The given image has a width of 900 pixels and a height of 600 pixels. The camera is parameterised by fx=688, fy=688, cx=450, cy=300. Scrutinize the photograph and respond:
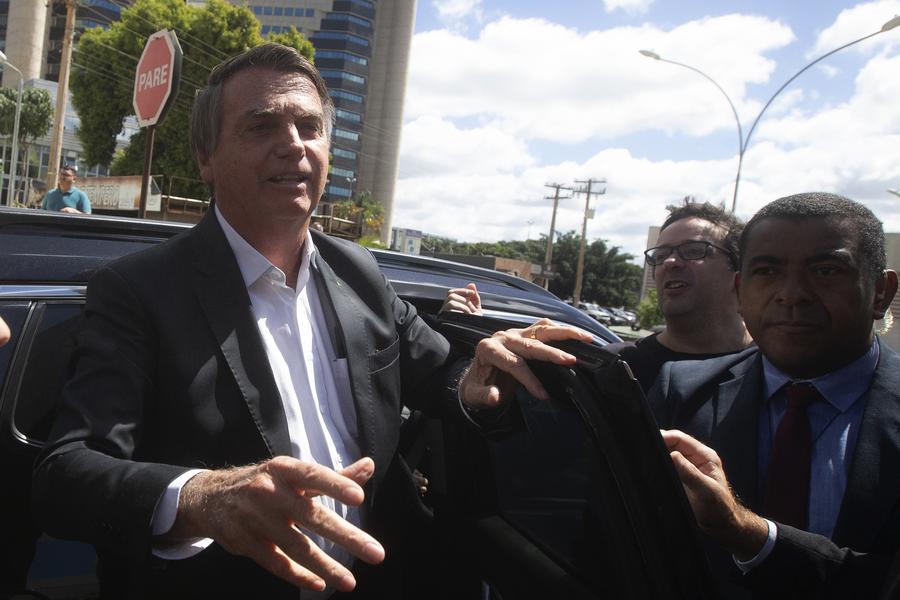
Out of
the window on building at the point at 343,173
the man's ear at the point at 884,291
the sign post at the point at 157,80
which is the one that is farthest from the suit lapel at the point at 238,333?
the window on building at the point at 343,173

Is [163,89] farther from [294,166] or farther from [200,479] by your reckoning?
[200,479]

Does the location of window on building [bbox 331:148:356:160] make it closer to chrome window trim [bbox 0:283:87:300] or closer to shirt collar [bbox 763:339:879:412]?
chrome window trim [bbox 0:283:87:300]

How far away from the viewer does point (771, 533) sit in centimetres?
145

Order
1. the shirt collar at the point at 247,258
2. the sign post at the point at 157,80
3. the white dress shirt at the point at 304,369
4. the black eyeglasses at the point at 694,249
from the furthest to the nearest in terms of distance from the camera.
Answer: the sign post at the point at 157,80 → the black eyeglasses at the point at 694,249 → the shirt collar at the point at 247,258 → the white dress shirt at the point at 304,369

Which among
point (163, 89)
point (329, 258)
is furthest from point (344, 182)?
point (329, 258)

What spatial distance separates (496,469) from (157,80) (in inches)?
301

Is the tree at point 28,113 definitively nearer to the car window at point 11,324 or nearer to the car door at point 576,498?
the car window at point 11,324

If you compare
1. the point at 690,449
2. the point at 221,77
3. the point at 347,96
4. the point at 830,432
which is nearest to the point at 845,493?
the point at 830,432

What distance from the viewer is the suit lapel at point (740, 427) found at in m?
1.68

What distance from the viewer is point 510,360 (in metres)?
1.58

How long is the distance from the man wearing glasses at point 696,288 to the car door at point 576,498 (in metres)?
1.22

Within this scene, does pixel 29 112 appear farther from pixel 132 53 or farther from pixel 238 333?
pixel 238 333

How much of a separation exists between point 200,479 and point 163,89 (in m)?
7.45

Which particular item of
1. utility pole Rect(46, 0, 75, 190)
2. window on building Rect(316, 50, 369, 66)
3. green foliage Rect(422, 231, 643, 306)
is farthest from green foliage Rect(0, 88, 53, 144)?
window on building Rect(316, 50, 369, 66)
